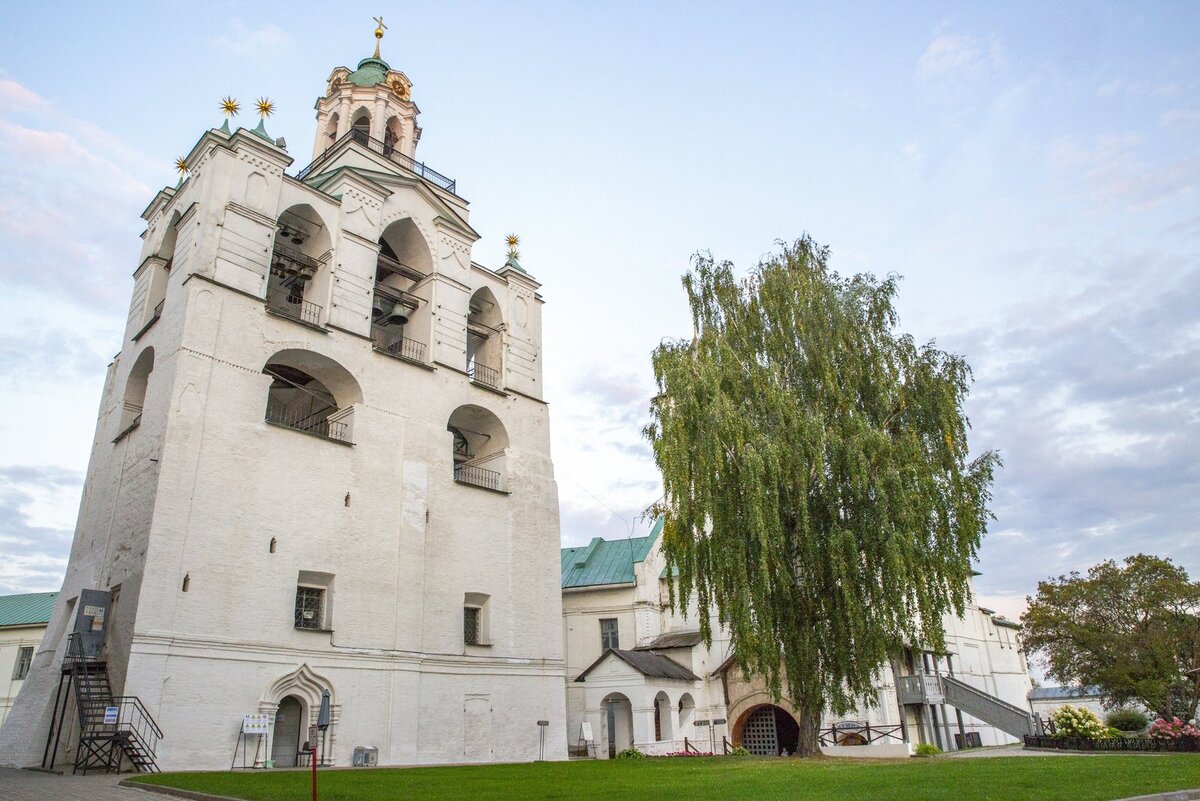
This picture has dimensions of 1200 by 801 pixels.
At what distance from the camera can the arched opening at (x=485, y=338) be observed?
101 ft

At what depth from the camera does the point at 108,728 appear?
17.0m

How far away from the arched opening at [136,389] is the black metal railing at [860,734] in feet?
83.7

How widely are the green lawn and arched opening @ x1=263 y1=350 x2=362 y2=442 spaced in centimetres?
1126

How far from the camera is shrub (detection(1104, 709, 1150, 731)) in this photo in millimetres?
41375

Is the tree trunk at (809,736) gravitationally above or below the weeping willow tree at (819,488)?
below

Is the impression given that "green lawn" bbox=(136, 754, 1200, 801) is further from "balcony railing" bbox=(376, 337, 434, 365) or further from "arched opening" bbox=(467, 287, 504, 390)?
"arched opening" bbox=(467, 287, 504, 390)

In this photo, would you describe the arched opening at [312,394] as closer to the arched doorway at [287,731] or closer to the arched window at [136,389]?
the arched window at [136,389]

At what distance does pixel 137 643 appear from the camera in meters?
18.1

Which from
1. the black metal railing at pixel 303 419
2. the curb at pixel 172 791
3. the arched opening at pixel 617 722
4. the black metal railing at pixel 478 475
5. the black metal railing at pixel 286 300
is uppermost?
the black metal railing at pixel 286 300

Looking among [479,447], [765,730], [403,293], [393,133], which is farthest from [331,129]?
[765,730]

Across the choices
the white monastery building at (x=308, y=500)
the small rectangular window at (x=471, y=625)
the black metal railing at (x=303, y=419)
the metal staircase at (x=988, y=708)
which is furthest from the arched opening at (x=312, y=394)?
the metal staircase at (x=988, y=708)

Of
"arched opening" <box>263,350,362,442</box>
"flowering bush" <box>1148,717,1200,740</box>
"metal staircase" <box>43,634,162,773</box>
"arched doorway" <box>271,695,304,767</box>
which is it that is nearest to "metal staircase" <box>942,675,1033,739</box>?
"flowering bush" <box>1148,717,1200,740</box>

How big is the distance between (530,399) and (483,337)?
3.32 meters

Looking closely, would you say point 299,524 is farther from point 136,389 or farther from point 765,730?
point 765,730
